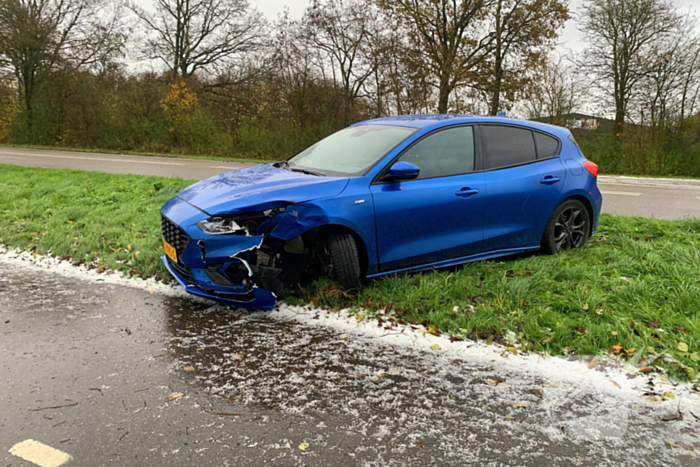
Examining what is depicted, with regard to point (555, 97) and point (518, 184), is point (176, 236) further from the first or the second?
point (555, 97)

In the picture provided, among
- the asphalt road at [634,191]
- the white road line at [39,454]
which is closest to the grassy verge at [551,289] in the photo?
the asphalt road at [634,191]

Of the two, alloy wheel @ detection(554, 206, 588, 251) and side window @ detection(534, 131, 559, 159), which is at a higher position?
side window @ detection(534, 131, 559, 159)

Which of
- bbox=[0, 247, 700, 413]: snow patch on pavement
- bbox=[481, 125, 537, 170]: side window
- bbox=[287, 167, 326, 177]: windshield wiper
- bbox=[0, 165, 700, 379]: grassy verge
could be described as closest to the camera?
bbox=[0, 247, 700, 413]: snow patch on pavement

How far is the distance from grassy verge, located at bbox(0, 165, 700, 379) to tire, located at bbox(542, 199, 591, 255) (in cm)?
14

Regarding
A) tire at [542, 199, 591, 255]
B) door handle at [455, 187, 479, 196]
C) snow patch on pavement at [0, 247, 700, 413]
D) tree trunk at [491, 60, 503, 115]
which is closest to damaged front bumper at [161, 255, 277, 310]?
snow patch on pavement at [0, 247, 700, 413]

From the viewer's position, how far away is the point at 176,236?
13.7ft

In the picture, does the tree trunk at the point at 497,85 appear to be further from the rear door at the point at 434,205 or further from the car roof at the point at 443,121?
the rear door at the point at 434,205

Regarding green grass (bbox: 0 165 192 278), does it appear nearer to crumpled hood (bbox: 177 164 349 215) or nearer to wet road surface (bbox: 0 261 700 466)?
crumpled hood (bbox: 177 164 349 215)

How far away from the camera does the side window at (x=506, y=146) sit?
4.99 m

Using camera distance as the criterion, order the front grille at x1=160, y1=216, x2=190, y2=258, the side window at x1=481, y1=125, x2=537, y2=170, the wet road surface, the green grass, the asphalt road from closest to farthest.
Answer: the wet road surface → the front grille at x1=160, y1=216, x2=190, y2=258 → the side window at x1=481, y1=125, x2=537, y2=170 → the green grass → the asphalt road

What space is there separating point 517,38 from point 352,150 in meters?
19.2

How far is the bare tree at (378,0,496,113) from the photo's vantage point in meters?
21.3

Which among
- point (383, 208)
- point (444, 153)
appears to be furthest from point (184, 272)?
point (444, 153)

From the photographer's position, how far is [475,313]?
3.99 meters
